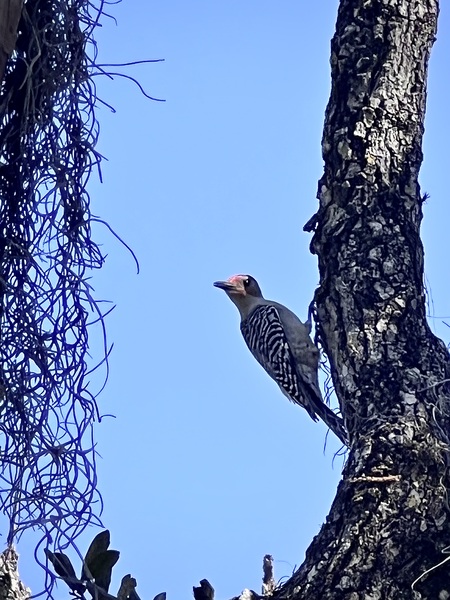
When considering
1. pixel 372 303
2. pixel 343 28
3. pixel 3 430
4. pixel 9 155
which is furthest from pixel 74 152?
pixel 343 28

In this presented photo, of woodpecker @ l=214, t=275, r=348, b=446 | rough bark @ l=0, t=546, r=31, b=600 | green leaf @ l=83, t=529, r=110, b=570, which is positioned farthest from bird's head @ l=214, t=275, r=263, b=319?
green leaf @ l=83, t=529, r=110, b=570

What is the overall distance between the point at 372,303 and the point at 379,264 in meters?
0.12

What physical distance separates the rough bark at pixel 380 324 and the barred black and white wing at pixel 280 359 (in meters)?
1.57

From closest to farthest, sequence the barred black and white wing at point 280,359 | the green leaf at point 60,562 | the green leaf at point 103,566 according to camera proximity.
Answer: the green leaf at point 60,562
the green leaf at point 103,566
the barred black and white wing at point 280,359

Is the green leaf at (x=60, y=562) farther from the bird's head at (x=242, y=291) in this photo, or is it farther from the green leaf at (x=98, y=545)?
the bird's head at (x=242, y=291)

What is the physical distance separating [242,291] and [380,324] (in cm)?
310

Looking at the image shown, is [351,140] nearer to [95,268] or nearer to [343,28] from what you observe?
[343,28]

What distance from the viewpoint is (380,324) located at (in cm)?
300

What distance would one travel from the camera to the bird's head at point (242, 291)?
609cm

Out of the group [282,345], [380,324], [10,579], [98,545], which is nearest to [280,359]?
[282,345]

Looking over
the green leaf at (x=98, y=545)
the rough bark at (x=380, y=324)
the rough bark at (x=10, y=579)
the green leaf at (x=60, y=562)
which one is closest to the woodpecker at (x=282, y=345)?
the rough bark at (x=380, y=324)

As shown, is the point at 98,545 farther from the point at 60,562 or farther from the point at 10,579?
the point at 10,579

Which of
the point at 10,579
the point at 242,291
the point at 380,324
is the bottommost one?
the point at 10,579

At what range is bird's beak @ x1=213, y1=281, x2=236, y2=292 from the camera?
20.1 feet
